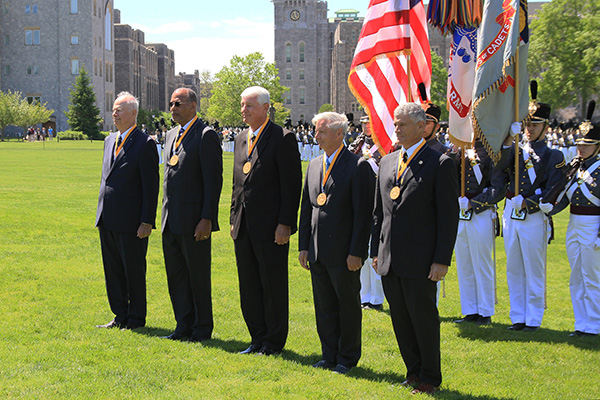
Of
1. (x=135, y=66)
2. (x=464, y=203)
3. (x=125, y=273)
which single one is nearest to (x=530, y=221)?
(x=464, y=203)

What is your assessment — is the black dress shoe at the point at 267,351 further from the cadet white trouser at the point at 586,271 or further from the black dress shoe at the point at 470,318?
the cadet white trouser at the point at 586,271

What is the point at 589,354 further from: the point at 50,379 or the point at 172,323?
the point at 50,379

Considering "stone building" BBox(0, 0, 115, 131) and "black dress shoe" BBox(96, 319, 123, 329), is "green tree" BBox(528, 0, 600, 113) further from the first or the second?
"stone building" BBox(0, 0, 115, 131)

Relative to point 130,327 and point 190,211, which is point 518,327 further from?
point 130,327

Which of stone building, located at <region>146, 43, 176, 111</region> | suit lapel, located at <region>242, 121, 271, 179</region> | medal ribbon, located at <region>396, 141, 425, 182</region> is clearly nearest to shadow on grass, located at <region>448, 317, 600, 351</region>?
medal ribbon, located at <region>396, 141, 425, 182</region>

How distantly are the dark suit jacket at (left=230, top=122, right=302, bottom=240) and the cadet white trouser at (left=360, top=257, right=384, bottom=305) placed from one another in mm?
2525

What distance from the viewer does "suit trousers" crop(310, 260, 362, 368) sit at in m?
5.71

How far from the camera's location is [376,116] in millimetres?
8938

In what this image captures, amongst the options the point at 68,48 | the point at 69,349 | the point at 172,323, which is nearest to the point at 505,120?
the point at 172,323

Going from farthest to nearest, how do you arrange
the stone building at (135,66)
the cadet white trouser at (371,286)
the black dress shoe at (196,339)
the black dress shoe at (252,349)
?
the stone building at (135,66) < the cadet white trouser at (371,286) < the black dress shoe at (196,339) < the black dress shoe at (252,349)

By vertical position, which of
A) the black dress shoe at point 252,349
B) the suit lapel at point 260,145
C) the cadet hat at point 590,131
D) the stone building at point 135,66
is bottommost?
the black dress shoe at point 252,349

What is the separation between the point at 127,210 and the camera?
696 cm

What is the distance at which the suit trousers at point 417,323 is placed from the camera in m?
5.22

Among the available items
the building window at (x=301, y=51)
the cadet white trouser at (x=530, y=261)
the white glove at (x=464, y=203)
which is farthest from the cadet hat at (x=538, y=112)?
the building window at (x=301, y=51)
